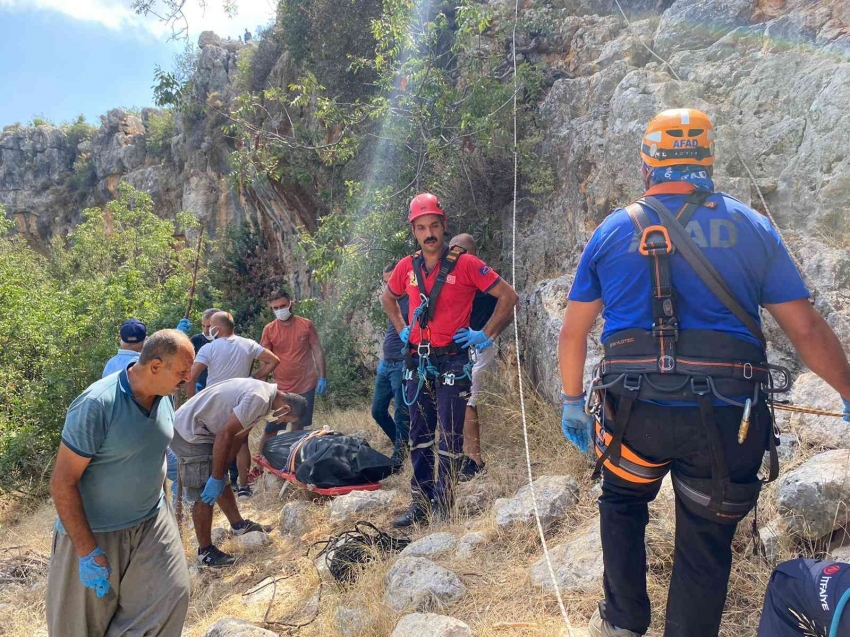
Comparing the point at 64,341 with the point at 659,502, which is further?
the point at 64,341

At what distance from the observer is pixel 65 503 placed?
2.58 meters

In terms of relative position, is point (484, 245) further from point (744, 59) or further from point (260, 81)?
point (260, 81)

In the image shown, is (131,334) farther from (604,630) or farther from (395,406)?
(604,630)

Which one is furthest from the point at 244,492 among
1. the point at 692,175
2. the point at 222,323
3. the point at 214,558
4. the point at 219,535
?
the point at 692,175

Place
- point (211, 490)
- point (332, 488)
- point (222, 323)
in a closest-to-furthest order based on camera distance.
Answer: point (211, 490), point (332, 488), point (222, 323)

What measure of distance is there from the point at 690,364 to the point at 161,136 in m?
24.7

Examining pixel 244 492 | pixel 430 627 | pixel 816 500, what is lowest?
pixel 244 492

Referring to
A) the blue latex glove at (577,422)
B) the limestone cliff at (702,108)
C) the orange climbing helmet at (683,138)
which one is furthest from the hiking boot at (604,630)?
the limestone cliff at (702,108)

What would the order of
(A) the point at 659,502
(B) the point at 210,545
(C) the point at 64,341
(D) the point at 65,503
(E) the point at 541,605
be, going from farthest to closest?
(C) the point at 64,341, (B) the point at 210,545, (A) the point at 659,502, (E) the point at 541,605, (D) the point at 65,503

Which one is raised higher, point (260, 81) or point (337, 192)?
point (260, 81)

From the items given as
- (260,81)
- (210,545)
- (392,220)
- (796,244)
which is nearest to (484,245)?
(392,220)

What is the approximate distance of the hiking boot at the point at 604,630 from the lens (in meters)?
2.21

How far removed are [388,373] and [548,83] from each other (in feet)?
13.1

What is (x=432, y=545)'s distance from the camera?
3.74m
